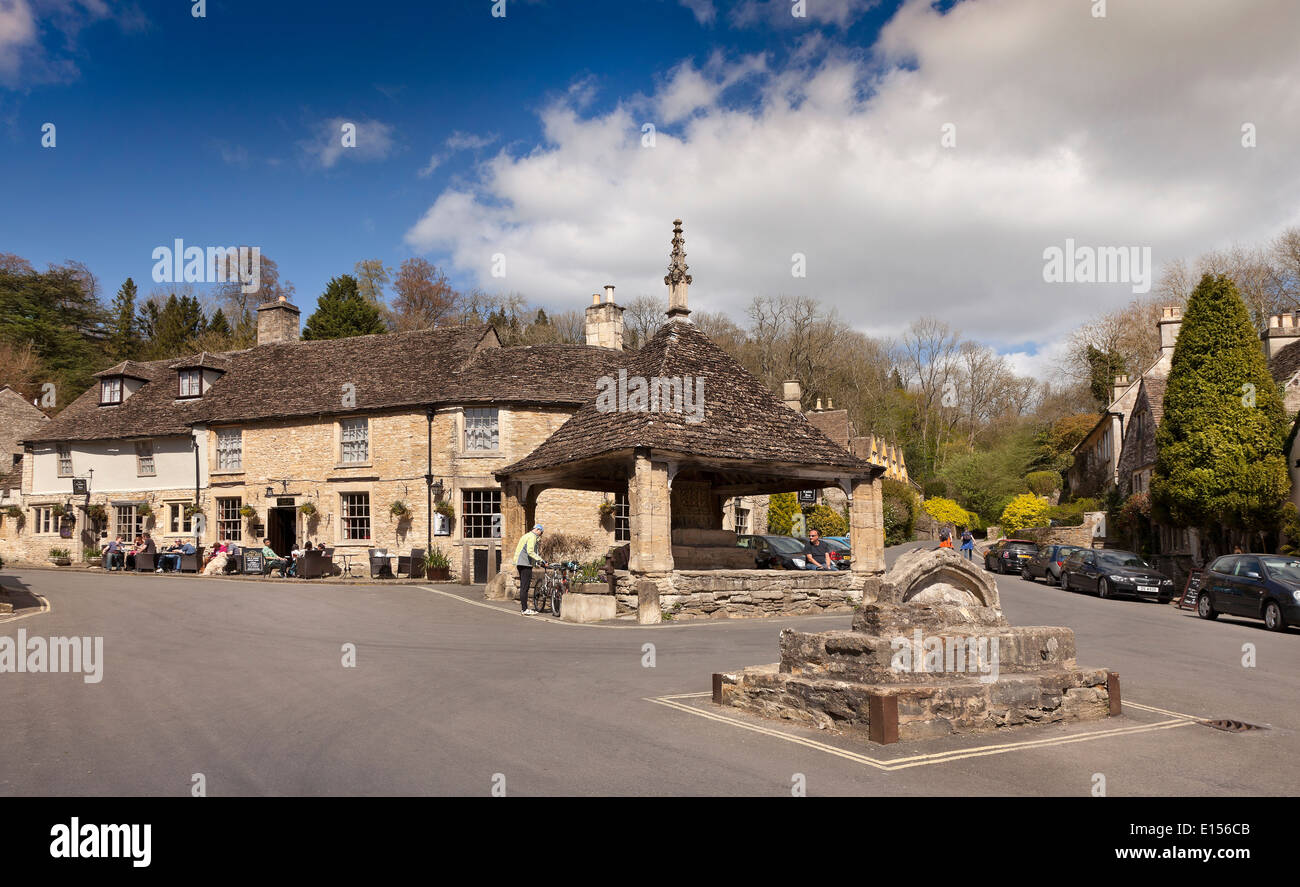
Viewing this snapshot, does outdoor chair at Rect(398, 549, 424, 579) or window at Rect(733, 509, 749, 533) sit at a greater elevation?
window at Rect(733, 509, 749, 533)

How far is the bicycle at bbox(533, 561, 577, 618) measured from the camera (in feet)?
59.5

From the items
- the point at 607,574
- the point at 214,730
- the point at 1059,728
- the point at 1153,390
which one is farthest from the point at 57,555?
the point at 1153,390

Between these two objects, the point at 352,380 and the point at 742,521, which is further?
the point at 742,521

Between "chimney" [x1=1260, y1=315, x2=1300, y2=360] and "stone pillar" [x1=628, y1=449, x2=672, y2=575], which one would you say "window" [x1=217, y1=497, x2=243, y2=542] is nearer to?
"stone pillar" [x1=628, y1=449, x2=672, y2=575]

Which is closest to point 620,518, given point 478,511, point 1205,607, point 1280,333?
point 478,511

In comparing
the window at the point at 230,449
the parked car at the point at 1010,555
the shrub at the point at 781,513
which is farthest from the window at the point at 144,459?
the parked car at the point at 1010,555

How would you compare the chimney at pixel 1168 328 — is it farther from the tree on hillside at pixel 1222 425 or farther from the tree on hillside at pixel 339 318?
the tree on hillside at pixel 339 318

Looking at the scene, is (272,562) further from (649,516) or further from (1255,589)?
(1255,589)

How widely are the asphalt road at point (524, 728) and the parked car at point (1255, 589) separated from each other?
3451mm

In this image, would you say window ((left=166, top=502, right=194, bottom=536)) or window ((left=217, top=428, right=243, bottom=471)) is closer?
window ((left=217, top=428, right=243, bottom=471))

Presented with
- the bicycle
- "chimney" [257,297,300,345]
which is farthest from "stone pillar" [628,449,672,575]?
"chimney" [257,297,300,345]

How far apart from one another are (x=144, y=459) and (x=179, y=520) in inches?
125

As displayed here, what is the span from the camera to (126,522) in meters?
32.7
